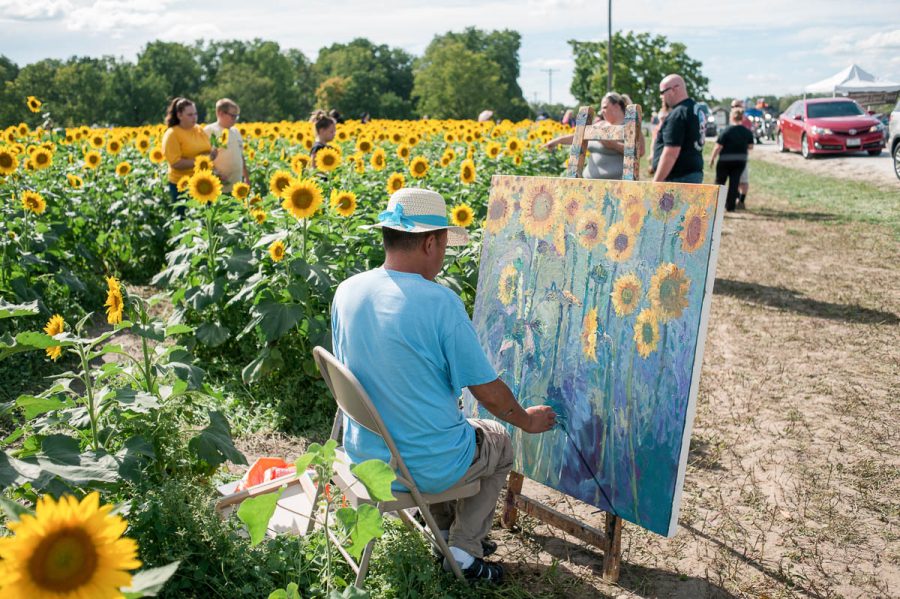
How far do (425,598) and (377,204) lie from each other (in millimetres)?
4485

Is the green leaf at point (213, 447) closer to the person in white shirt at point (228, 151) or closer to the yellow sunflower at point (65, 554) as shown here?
the yellow sunflower at point (65, 554)

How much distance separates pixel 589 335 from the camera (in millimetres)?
3174

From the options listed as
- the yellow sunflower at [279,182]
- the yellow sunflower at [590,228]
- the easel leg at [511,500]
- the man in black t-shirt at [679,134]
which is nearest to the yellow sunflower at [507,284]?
the yellow sunflower at [590,228]

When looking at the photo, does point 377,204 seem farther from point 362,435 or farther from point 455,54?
point 455,54

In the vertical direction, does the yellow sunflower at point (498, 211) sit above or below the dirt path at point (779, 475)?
above

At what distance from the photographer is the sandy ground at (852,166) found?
50.1 ft

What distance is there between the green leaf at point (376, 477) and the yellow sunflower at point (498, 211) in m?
1.78

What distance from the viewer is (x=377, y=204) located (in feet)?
22.7

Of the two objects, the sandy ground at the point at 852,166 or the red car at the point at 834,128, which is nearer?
the sandy ground at the point at 852,166

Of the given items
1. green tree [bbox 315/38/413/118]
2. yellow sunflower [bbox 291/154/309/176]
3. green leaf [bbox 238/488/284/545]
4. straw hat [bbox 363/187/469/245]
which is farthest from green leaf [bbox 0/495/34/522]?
green tree [bbox 315/38/413/118]

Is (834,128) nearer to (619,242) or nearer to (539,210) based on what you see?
(539,210)

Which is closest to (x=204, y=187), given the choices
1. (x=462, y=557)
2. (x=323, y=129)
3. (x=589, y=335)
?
(x=323, y=129)

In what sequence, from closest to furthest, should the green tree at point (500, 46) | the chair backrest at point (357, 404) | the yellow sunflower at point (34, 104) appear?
the chair backrest at point (357, 404)
the yellow sunflower at point (34, 104)
the green tree at point (500, 46)

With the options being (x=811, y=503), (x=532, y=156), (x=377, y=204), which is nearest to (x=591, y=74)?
(x=532, y=156)
